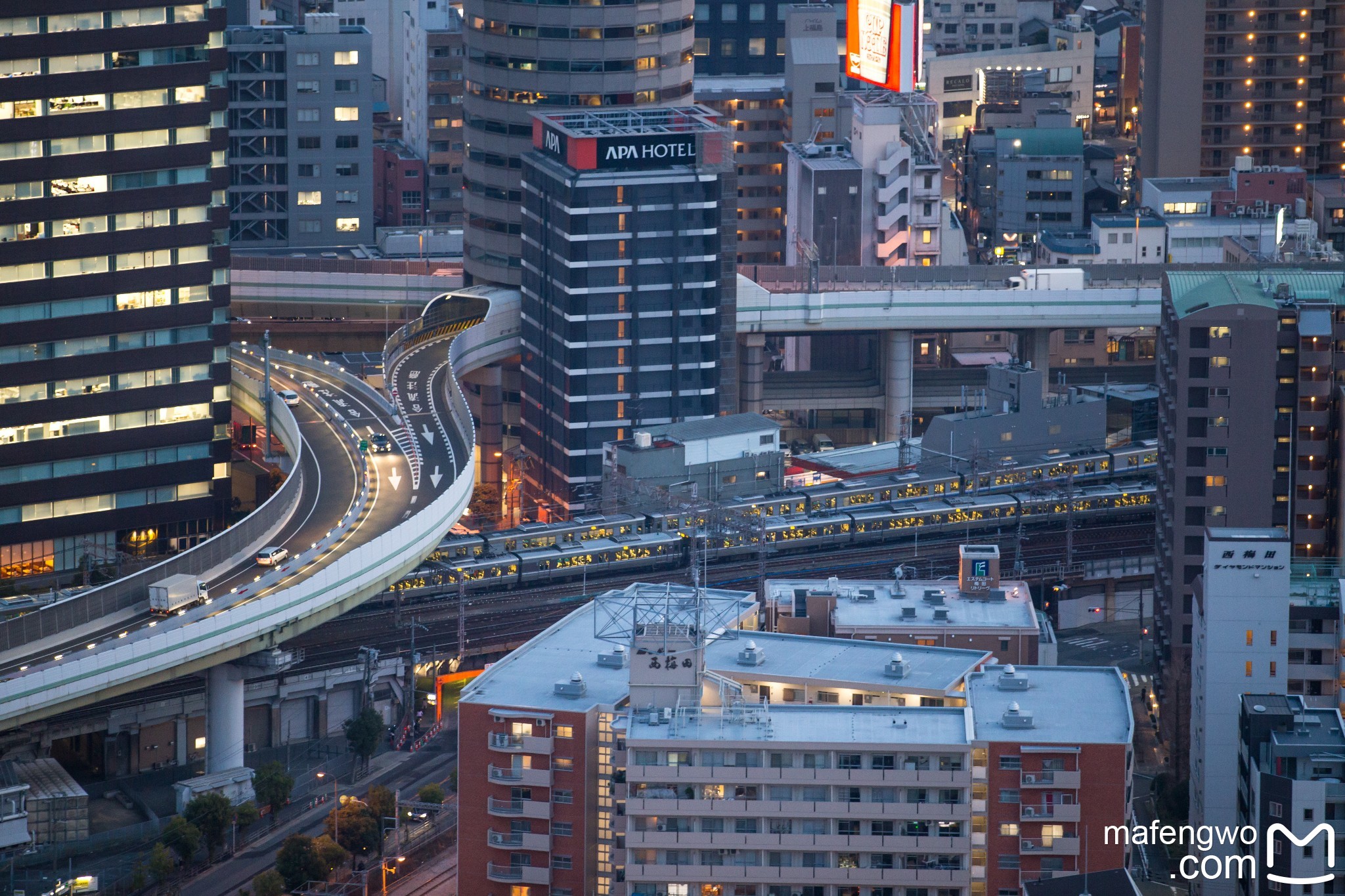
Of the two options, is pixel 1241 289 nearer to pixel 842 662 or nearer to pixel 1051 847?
pixel 842 662

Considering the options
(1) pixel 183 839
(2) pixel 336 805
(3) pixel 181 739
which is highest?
(3) pixel 181 739

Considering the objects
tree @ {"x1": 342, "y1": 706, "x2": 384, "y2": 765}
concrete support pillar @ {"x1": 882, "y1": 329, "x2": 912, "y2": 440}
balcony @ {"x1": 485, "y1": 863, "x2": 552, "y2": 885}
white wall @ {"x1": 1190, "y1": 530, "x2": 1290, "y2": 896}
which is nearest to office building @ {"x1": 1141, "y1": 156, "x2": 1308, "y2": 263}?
concrete support pillar @ {"x1": 882, "y1": 329, "x2": 912, "y2": 440}

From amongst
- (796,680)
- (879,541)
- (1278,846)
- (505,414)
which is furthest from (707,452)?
(1278,846)

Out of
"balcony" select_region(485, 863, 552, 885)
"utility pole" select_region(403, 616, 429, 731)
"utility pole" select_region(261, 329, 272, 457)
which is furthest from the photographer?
"utility pole" select_region(261, 329, 272, 457)

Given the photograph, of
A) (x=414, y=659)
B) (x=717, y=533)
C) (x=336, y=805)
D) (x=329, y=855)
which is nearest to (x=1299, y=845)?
(x=329, y=855)

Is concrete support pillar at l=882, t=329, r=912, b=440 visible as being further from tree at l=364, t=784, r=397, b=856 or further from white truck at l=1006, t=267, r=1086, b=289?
tree at l=364, t=784, r=397, b=856

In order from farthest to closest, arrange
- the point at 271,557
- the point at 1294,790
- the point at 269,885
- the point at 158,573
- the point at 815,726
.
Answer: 1. the point at 271,557
2. the point at 158,573
3. the point at 269,885
4. the point at 815,726
5. the point at 1294,790

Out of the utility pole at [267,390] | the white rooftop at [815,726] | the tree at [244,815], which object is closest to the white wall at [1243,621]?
the white rooftop at [815,726]

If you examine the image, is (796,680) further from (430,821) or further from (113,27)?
(113,27)
